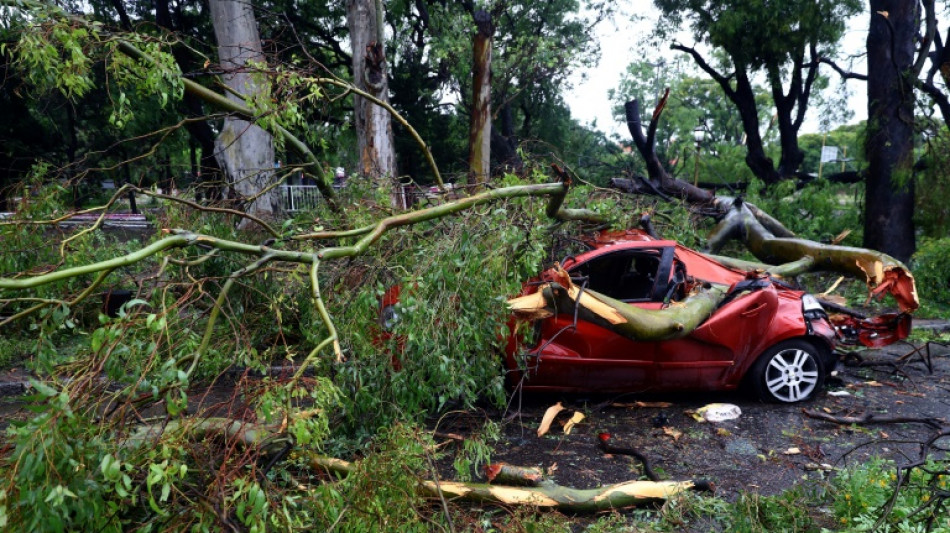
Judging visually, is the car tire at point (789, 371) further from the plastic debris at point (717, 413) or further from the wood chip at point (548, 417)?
the wood chip at point (548, 417)

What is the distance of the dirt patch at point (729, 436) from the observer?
4.56m

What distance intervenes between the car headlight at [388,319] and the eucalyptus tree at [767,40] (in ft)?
38.9

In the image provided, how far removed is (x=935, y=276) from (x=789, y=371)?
19.3 ft

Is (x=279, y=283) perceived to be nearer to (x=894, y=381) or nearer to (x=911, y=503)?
(x=911, y=503)

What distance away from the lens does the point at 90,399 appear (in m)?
3.11

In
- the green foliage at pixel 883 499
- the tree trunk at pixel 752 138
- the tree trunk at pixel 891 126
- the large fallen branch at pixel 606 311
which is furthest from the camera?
the tree trunk at pixel 752 138

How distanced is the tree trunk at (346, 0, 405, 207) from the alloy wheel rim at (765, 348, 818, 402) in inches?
238

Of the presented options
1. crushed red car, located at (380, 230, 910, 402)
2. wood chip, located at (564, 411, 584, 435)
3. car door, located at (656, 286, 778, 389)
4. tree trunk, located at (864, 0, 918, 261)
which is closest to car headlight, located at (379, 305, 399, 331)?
crushed red car, located at (380, 230, 910, 402)

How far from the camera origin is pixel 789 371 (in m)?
5.68

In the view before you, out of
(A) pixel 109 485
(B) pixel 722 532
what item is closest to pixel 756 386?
(B) pixel 722 532

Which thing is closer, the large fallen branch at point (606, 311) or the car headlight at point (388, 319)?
the car headlight at point (388, 319)

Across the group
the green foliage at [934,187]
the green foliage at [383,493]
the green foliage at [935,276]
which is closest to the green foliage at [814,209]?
the green foliage at [934,187]

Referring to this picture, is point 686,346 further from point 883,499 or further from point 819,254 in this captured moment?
point 819,254

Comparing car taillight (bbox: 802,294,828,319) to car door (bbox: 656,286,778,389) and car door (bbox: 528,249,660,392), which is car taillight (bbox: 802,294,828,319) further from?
car door (bbox: 528,249,660,392)
